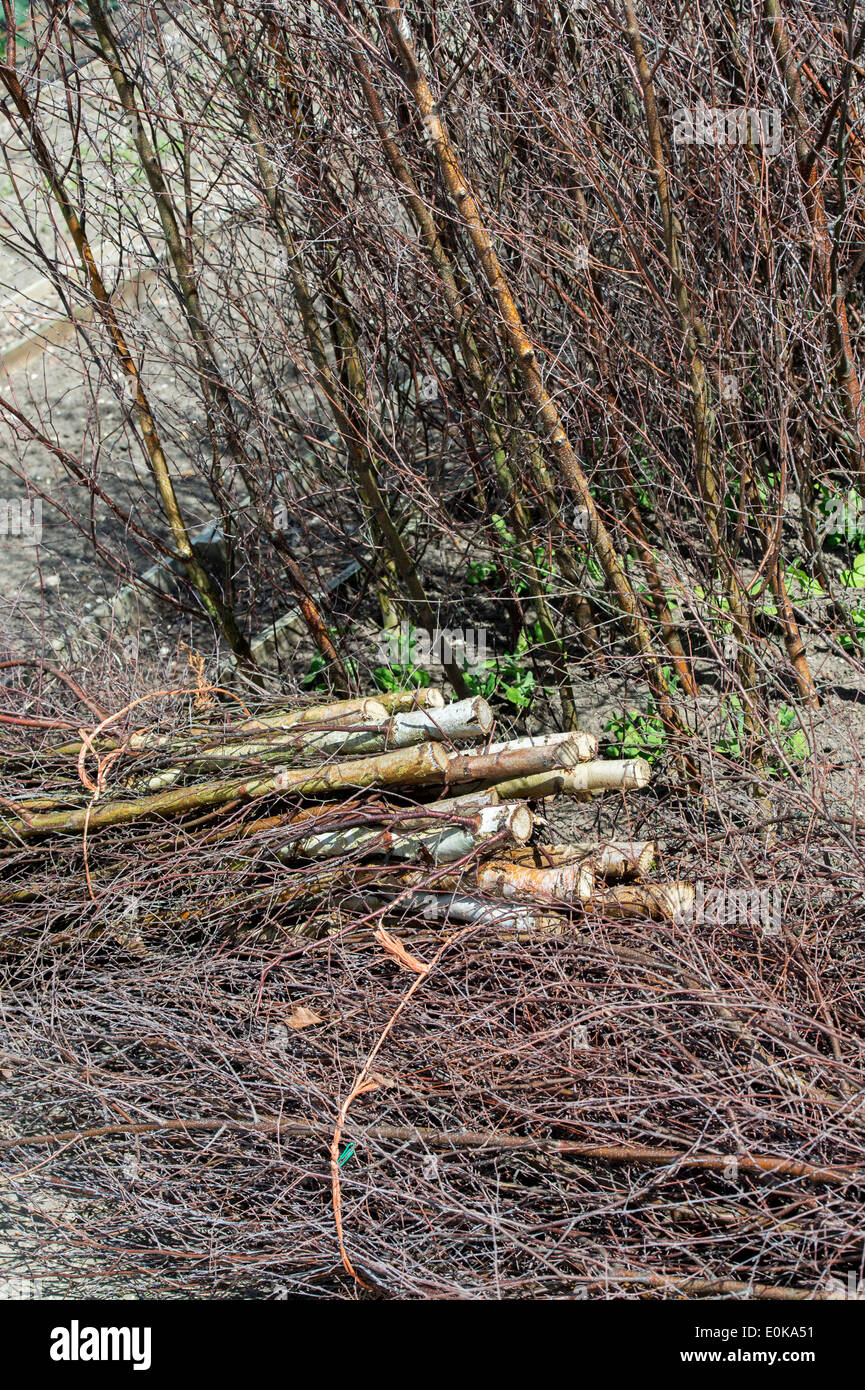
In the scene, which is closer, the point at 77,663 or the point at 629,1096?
the point at 629,1096

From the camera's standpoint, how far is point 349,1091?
3205 millimetres

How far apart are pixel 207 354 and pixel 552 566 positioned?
1.85m

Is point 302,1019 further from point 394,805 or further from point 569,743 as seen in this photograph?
point 569,743

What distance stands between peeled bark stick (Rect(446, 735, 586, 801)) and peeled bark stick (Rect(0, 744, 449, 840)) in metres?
0.07

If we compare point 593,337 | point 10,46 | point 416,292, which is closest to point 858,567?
point 593,337

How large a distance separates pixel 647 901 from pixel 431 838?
740 mm

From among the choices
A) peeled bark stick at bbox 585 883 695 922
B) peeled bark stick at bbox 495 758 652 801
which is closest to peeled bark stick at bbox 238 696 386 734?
peeled bark stick at bbox 495 758 652 801

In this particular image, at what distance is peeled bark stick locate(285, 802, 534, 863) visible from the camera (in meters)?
3.56

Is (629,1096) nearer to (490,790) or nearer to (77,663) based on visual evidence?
(490,790)

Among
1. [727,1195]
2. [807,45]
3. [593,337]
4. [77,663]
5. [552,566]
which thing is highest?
[807,45]

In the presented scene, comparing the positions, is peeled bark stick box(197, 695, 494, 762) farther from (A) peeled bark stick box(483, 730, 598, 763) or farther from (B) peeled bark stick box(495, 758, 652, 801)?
(B) peeled bark stick box(495, 758, 652, 801)

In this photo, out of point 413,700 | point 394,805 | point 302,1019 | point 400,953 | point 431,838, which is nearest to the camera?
point 400,953

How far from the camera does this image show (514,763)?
144 inches

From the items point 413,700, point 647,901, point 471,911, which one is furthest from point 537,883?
point 413,700
